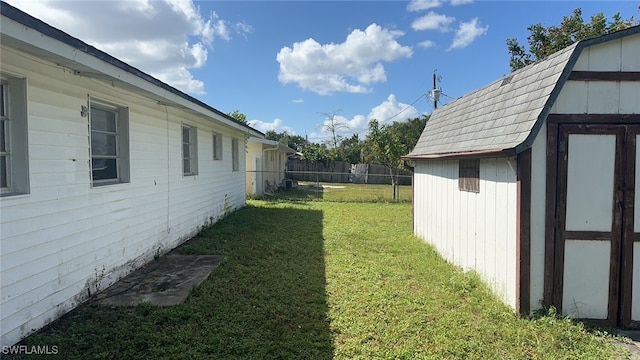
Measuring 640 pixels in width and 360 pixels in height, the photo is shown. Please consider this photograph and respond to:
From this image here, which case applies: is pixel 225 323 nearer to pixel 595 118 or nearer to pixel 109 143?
pixel 109 143

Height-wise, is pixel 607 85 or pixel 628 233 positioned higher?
pixel 607 85

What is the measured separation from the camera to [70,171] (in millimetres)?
3846

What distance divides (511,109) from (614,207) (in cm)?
160

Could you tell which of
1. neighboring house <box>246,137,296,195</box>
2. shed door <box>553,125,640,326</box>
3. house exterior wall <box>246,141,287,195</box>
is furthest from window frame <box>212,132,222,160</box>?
shed door <box>553,125,640,326</box>

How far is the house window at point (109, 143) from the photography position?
15.0ft

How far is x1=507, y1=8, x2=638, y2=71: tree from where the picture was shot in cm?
1588

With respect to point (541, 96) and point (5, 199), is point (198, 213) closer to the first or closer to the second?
point (5, 199)

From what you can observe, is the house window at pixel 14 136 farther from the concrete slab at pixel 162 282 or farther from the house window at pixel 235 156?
the house window at pixel 235 156

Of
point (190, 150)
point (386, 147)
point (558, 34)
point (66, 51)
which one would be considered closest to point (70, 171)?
point (66, 51)

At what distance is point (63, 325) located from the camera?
350 cm

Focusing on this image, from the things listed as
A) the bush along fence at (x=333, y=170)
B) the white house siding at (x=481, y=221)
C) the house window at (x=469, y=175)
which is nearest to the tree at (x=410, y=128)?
the bush along fence at (x=333, y=170)

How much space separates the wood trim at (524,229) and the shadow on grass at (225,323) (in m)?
2.17

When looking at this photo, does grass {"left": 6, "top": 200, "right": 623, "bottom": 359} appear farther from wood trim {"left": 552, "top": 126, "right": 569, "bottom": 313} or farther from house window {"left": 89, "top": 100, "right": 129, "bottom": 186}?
house window {"left": 89, "top": 100, "right": 129, "bottom": 186}

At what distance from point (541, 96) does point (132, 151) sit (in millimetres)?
5500
